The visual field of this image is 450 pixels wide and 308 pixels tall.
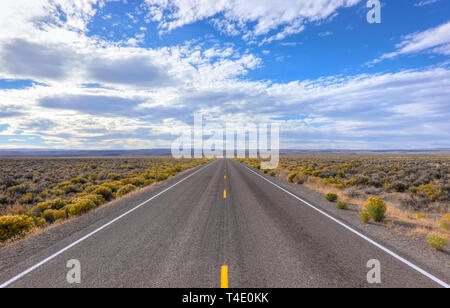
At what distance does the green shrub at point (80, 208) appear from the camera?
957 centimetres

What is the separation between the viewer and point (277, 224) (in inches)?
293

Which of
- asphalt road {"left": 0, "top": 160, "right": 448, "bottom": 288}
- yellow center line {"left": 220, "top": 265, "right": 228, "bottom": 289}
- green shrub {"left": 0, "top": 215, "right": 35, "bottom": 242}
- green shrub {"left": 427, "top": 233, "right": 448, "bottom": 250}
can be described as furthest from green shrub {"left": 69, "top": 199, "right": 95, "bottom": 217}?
green shrub {"left": 427, "top": 233, "right": 448, "bottom": 250}

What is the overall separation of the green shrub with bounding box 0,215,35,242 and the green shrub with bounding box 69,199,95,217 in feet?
6.10

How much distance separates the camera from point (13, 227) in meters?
7.26

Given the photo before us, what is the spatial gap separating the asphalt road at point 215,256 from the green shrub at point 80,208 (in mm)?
2389

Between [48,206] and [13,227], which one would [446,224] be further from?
[48,206]

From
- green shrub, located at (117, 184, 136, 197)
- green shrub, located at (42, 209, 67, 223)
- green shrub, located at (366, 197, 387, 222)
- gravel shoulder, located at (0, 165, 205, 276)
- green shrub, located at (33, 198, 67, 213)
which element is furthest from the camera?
green shrub, located at (117, 184, 136, 197)

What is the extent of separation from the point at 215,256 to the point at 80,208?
7524 millimetres

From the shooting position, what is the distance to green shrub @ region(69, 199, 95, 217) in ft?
31.4

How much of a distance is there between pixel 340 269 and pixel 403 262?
147 cm

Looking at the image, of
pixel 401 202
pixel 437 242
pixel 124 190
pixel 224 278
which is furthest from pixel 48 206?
pixel 401 202

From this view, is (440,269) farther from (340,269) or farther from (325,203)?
(325,203)

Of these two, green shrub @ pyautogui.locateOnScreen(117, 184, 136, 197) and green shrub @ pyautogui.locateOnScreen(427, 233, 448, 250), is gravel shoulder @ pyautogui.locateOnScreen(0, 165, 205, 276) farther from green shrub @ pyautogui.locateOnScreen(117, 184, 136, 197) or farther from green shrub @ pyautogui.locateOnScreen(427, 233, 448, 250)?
green shrub @ pyautogui.locateOnScreen(427, 233, 448, 250)
